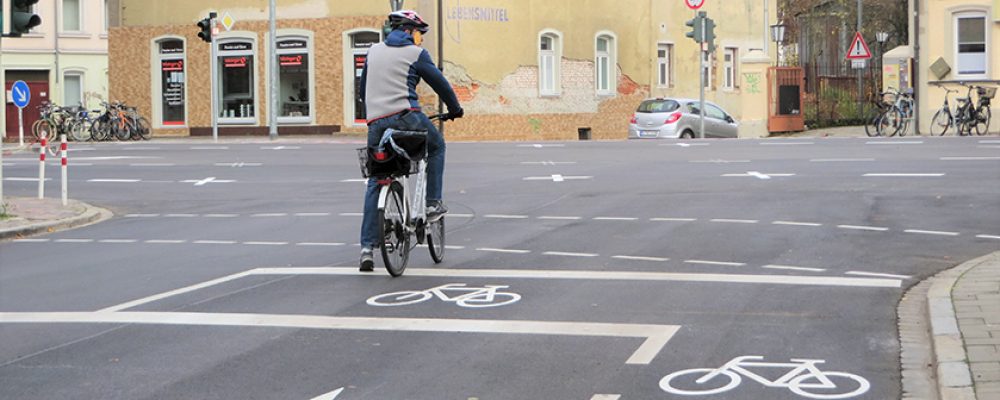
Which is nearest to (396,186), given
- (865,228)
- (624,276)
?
(624,276)

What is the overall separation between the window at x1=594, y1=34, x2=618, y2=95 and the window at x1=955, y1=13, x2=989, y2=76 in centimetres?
1173

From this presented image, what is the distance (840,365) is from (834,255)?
442cm

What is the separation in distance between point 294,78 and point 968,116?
1896 centimetres

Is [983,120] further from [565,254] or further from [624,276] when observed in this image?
[624,276]

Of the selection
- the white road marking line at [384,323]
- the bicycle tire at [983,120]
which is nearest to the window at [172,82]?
the bicycle tire at [983,120]

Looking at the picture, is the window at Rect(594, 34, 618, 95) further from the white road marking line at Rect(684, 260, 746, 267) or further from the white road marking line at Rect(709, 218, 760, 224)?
the white road marking line at Rect(684, 260, 746, 267)

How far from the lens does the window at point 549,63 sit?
43.2 meters

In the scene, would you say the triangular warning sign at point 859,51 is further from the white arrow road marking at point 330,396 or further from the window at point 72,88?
the white arrow road marking at point 330,396

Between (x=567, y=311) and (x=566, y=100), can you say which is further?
(x=566, y=100)

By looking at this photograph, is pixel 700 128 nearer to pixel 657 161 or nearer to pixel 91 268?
pixel 657 161

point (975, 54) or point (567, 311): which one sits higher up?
point (975, 54)

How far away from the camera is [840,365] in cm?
696

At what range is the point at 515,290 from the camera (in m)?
9.46

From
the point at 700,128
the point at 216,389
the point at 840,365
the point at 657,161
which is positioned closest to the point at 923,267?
the point at 840,365
